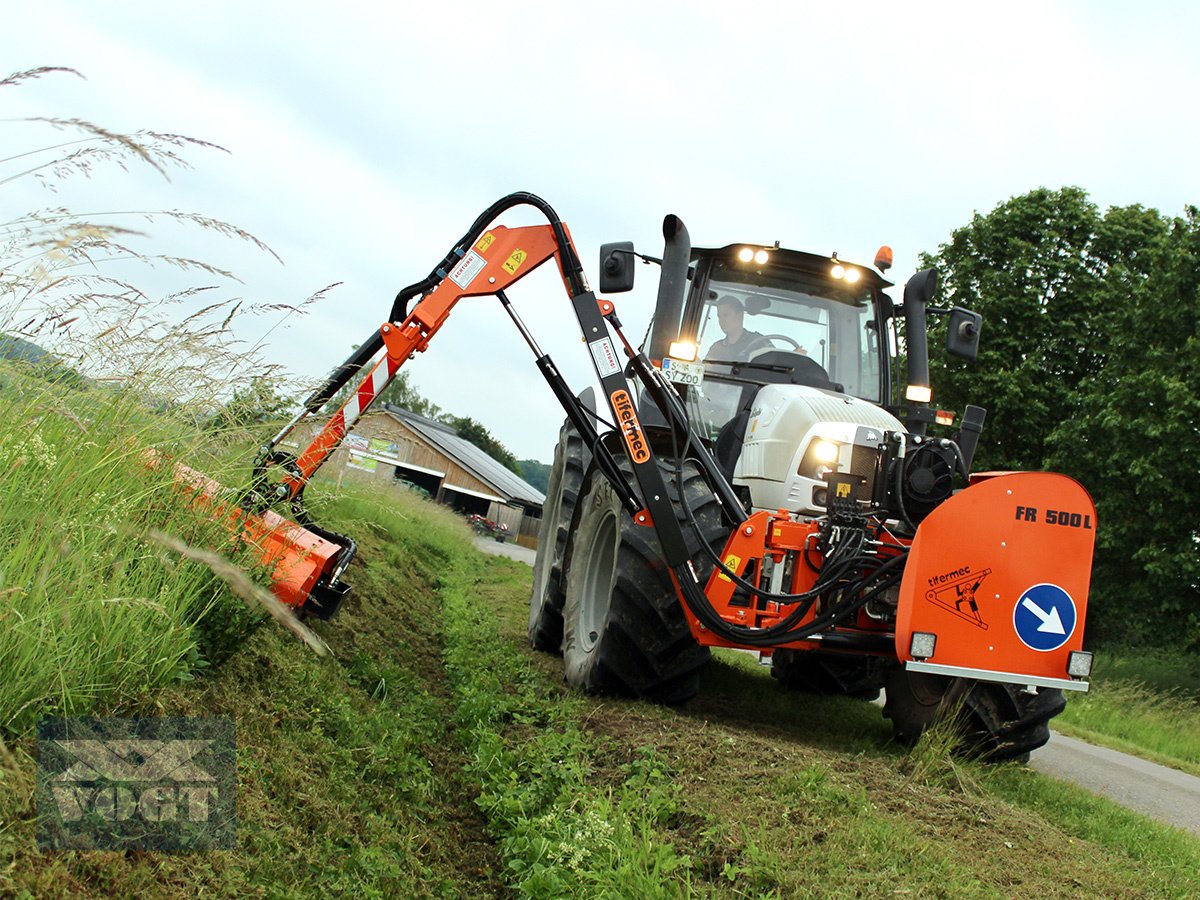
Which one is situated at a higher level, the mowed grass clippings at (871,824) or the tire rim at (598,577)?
the tire rim at (598,577)

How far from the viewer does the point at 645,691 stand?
6.12 metres

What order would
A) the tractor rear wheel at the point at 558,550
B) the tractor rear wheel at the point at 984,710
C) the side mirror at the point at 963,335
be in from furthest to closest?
1. the tractor rear wheel at the point at 558,550
2. the side mirror at the point at 963,335
3. the tractor rear wheel at the point at 984,710

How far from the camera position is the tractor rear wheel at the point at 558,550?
8211 millimetres

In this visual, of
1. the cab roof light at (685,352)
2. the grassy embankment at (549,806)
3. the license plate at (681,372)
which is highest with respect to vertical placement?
the cab roof light at (685,352)

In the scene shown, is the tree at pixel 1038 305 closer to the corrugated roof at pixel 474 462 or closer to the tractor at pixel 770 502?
the tractor at pixel 770 502

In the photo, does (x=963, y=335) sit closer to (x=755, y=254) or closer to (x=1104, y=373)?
(x=755, y=254)

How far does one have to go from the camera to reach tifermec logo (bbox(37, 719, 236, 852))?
2756 mm

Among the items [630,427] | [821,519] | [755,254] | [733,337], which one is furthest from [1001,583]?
[755,254]

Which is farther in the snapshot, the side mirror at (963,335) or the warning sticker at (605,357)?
the side mirror at (963,335)

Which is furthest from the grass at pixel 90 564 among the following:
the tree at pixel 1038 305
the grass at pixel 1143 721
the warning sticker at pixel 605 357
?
the tree at pixel 1038 305

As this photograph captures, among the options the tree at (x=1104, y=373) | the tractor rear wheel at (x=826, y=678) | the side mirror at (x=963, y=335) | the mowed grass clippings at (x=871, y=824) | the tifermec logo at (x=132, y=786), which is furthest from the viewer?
the tree at (x=1104, y=373)

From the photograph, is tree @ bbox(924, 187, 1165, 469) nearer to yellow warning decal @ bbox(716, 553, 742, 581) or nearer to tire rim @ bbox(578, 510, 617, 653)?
tire rim @ bbox(578, 510, 617, 653)

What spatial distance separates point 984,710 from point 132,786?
4.40 metres

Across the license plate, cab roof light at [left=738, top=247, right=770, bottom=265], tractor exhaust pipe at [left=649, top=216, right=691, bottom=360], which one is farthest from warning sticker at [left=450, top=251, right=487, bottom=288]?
cab roof light at [left=738, top=247, right=770, bottom=265]
